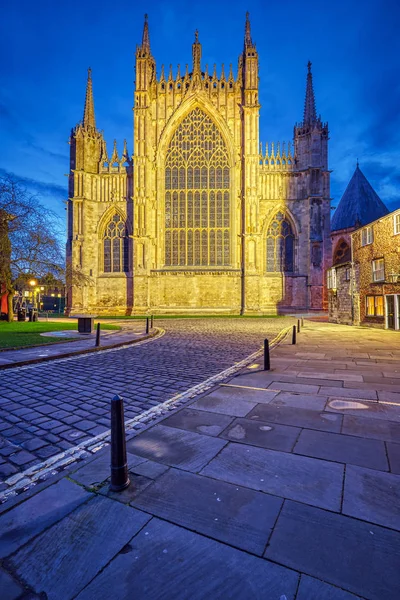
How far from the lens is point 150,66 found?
28.1 meters

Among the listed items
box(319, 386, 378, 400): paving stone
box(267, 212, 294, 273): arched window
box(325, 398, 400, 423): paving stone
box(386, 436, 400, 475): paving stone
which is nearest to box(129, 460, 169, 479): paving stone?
box(386, 436, 400, 475): paving stone

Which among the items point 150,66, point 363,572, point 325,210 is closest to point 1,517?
point 363,572

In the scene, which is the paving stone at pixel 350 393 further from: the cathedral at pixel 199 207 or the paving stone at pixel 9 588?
the cathedral at pixel 199 207

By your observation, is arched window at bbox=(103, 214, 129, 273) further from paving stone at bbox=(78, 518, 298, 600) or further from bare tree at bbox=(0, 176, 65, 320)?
paving stone at bbox=(78, 518, 298, 600)

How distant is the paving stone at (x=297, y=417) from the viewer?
3727 mm

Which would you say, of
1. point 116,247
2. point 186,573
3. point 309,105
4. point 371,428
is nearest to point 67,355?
point 371,428

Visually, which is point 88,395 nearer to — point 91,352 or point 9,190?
point 91,352

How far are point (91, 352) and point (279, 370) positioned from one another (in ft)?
19.1

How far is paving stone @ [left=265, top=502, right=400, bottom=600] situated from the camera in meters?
1.58

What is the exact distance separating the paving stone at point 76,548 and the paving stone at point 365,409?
130 inches

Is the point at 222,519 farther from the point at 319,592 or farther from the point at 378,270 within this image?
the point at 378,270

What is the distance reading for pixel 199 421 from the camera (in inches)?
152

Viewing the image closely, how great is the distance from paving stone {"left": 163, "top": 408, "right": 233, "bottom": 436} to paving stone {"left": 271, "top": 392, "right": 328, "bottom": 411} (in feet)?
3.49

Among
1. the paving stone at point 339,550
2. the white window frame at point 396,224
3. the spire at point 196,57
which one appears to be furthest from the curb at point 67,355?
the spire at point 196,57
